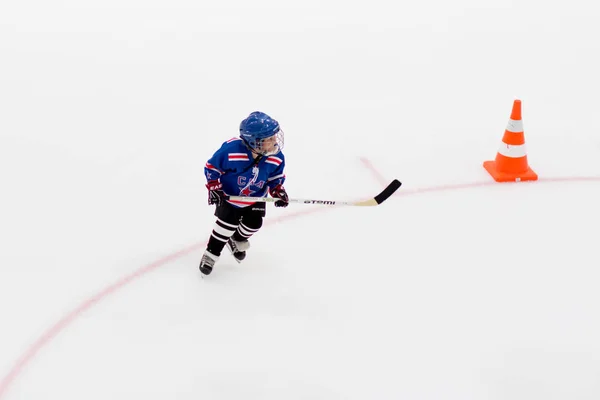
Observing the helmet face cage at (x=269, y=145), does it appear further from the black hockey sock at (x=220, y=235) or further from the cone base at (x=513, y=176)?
the cone base at (x=513, y=176)

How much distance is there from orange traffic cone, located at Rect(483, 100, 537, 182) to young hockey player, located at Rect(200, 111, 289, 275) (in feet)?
5.82

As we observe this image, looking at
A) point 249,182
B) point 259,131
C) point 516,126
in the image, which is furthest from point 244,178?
point 516,126

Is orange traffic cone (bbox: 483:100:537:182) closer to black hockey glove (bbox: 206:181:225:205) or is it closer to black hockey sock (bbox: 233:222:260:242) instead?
black hockey sock (bbox: 233:222:260:242)

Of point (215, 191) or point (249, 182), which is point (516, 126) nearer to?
point (249, 182)

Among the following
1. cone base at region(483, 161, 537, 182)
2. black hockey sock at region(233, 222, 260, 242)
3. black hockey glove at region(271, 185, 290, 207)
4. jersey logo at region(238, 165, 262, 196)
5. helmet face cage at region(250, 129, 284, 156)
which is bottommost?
black hockey sock at region(233, 222, 260, 242)

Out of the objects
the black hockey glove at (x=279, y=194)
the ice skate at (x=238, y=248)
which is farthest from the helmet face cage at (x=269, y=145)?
the ice skate at (x=238, y=248)

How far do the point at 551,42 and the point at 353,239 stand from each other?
4.05 metres

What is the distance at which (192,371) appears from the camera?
103 inches

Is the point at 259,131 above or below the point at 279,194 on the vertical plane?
above

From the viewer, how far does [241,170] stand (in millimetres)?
2906

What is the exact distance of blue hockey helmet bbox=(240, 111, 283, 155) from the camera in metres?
2.78

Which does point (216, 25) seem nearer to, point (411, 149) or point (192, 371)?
point (411, 149)

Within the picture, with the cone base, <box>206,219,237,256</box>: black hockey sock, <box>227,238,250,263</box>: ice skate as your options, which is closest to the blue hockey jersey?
<box>206,219,237,256</box>: black hockey sock

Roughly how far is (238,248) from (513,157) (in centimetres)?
192
